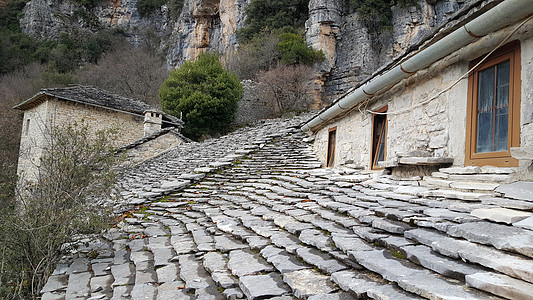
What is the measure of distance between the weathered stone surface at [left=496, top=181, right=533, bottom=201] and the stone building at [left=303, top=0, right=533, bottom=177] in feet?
0.54

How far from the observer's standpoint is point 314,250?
2445 millimetres

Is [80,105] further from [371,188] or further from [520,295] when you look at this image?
[520,295]

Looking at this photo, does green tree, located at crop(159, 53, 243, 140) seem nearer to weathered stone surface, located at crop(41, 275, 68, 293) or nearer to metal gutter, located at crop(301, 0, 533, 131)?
metal gutter, located at crop(301, 0, 533, 131)

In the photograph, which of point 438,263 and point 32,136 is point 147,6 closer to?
point 32,136

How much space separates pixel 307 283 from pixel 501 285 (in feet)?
3.31

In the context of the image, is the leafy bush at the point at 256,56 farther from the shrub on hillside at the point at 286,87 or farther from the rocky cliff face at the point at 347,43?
the rocky cliff face at the point at 347,43

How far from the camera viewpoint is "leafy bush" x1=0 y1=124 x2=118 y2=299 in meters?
3.40

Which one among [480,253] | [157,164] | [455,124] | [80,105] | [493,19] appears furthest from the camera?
[80,105]

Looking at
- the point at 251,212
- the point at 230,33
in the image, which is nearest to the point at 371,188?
the point at 251,212

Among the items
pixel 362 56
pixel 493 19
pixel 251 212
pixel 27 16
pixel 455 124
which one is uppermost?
pixel 27 16

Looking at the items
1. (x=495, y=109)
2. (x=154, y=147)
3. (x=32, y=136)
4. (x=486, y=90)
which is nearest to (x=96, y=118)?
(x=32, y=136)

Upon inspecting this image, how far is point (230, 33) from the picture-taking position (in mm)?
26828

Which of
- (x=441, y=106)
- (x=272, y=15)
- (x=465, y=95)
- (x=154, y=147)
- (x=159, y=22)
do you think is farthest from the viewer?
(x=159, y=22)

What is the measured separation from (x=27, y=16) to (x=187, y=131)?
28.5 metres
